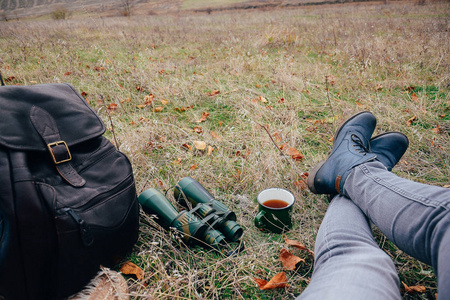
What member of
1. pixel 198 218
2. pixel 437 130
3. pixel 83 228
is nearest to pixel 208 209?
pixel 198 218

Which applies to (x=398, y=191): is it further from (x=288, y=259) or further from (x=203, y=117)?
(x=203, y=117)

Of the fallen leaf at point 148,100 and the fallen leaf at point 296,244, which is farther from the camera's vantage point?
the fallen leaf at point 148,100

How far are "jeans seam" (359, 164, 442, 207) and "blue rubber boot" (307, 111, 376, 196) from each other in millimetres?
96

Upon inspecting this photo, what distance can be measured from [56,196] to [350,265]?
1.11 metres

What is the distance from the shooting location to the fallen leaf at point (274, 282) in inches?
46.4

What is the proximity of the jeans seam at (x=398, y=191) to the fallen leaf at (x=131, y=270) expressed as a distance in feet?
3.93

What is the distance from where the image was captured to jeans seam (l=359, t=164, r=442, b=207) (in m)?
0.99

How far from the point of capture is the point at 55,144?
1077 millimetres

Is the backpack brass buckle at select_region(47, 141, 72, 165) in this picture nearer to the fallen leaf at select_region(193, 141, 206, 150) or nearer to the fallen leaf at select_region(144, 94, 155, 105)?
the fallen leaf at select_region(193, 141, 206, 150)

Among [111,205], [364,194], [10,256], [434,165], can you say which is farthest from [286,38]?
[10,256]

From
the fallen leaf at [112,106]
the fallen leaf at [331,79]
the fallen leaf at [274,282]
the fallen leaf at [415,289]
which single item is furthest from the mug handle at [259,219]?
the fallen leaf at [331,79]

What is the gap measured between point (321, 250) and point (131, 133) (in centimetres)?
182

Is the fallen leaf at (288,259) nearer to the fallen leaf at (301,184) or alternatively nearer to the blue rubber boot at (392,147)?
the fallen leaf at (301,184)

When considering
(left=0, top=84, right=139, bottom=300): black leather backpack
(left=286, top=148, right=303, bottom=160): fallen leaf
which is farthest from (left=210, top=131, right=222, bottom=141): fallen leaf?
(left=0, top=84, right=139, bottom=300): black leather backpack
